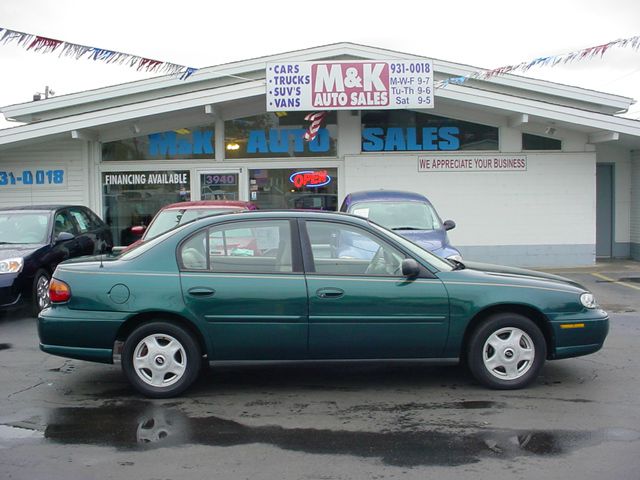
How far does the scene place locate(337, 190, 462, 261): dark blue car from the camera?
10.3 m

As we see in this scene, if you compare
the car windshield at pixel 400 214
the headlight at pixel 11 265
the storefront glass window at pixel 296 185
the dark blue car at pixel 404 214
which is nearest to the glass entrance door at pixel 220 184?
the storefront glass window at pixel 296 185

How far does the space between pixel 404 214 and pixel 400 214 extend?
0.06 meters

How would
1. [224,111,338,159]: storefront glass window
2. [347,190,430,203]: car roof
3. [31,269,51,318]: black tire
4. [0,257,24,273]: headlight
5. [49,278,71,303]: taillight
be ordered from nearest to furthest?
[49,278,71,303]: taillight < [0,257,24,273]: headlight < [31,269,51,318]: black tire < [347,190,430,203]: car roof < [224,111,338,159]: storefront glass window

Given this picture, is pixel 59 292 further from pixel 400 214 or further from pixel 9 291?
pixel 400 214

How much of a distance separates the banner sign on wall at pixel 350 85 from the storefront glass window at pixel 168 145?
96.3 inches

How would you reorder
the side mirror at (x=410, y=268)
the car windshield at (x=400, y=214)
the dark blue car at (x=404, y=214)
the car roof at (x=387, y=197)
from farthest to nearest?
the car roof at (x=387, y=197), the car windshield at (x=400, y=214), the dark blue car at (x=404, y=214), the side mirror at (x=410, y=268)

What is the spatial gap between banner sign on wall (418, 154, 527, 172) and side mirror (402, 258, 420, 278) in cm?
918

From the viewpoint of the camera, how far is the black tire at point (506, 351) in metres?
5.76

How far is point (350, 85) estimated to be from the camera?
1305 cm

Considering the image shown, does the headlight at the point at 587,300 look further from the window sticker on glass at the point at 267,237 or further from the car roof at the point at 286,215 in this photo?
the window sticker on glass at the point at 267,237

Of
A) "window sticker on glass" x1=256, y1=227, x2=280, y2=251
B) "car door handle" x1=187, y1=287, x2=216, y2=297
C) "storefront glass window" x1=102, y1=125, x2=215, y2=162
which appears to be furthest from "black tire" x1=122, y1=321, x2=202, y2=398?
"storefront glass window" x1=102, y1=125, x2=215, y2=162

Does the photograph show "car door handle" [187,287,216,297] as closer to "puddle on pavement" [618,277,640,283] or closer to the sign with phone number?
"puddle on pavement" [618,277,640,283]

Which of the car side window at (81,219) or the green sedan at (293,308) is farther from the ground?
the car side window at (81,219)

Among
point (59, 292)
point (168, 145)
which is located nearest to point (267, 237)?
point (59, 292)
